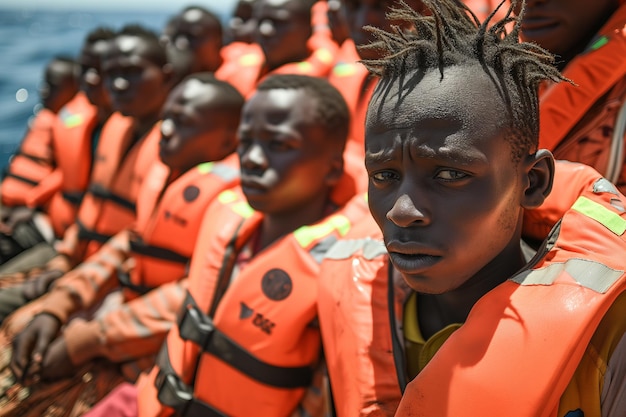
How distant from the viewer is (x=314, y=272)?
1.55 metres

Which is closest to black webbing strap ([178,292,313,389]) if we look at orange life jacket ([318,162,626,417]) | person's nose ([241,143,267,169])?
orange life jacket ([318,162,626,417])

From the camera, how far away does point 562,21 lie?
4.80 feet

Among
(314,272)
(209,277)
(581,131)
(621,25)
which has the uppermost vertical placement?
(621,25)

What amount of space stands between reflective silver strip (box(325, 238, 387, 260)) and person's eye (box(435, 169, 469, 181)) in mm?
356

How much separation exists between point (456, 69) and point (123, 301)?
1.79 meters

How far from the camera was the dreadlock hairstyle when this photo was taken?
1.04 m

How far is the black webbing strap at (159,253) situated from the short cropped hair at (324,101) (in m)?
0.75

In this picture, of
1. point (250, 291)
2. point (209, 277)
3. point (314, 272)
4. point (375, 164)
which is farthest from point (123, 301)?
point (375, 164)

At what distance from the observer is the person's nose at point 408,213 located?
3.22ft

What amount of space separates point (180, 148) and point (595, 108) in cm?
141

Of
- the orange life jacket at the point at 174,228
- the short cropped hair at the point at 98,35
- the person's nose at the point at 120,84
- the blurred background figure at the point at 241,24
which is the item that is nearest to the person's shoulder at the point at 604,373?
the orange life jacket at the point at 174,228

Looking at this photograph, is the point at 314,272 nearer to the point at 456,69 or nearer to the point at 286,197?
the point at 286,197

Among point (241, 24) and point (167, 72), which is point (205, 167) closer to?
A: point (167, 72)

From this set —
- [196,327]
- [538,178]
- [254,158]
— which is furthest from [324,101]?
[538,178]
